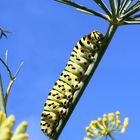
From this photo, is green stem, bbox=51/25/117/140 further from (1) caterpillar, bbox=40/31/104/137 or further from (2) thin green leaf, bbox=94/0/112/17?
(1) caterpillar, bbox=40/31/104/137

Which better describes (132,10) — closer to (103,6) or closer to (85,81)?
(103,6)

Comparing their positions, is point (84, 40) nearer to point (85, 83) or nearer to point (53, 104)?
point (53, 104)

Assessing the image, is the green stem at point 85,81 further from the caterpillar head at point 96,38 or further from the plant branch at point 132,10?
the caterpillar head at point 96,38

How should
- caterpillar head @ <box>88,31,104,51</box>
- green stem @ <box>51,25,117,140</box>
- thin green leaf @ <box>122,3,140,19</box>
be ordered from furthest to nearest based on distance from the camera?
caterpillar head @ <box>88,31,104,51</box>
thin green leaf @ <box>122,3,140,19</box>
green stem @ <box>51,25,117,140</box>

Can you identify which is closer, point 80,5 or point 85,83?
point 85,83

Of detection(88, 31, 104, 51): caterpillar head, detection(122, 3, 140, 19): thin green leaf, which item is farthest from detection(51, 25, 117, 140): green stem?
detection(88, 31, 104, 51): caterpillar head

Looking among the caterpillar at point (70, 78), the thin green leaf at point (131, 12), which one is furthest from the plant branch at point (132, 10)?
the caterpillar at point (70, 78)

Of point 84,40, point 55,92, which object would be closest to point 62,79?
point 55,92
